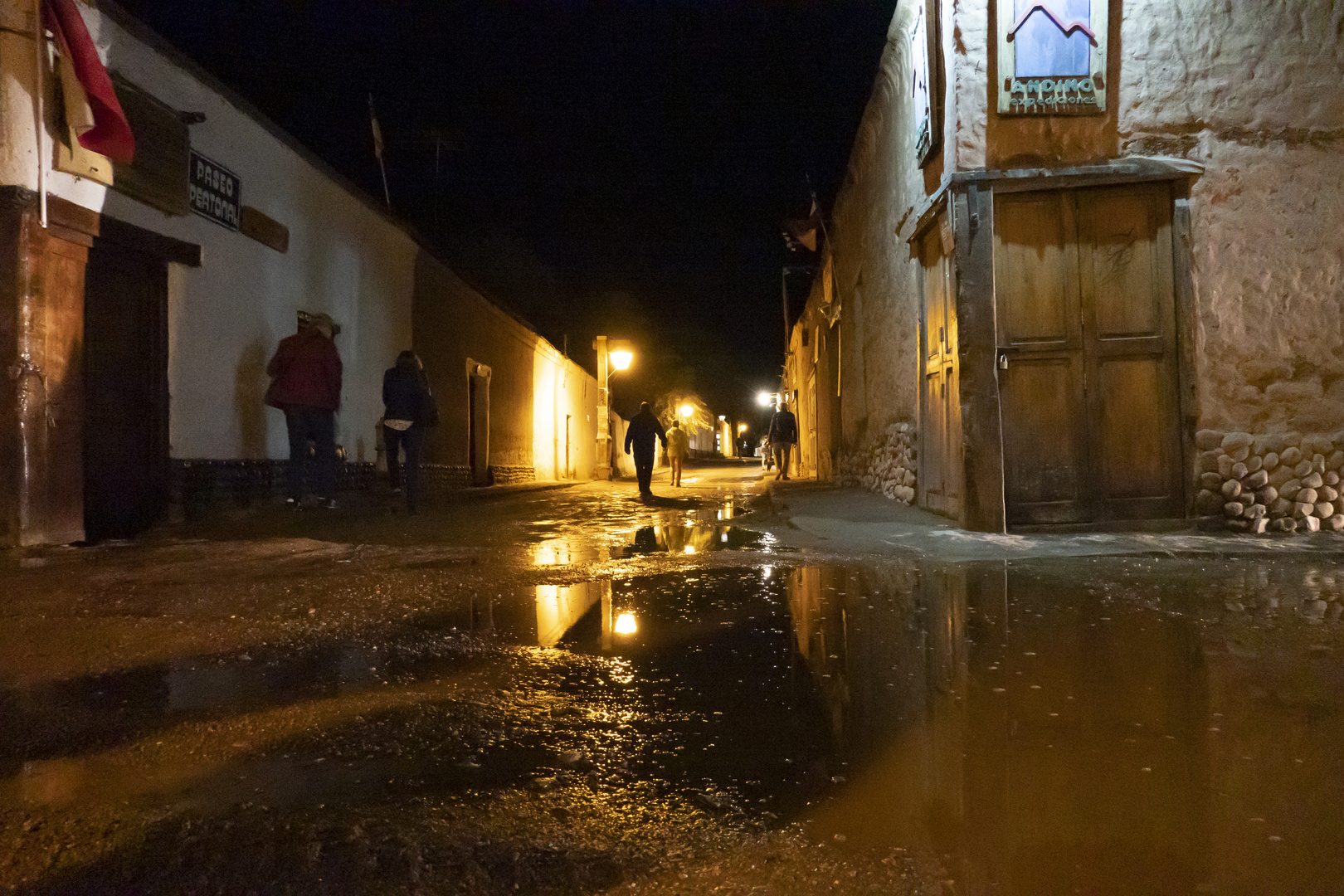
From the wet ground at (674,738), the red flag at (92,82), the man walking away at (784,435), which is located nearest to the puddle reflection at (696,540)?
the wet ground at (674,738)

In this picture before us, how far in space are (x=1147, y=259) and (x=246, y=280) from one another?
7908 millimetres

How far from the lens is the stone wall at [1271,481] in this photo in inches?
218

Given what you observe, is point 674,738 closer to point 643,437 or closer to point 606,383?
point 643,437

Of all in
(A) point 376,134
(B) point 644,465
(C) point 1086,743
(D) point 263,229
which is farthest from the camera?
(A) point 376,134

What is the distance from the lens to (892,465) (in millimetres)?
8188

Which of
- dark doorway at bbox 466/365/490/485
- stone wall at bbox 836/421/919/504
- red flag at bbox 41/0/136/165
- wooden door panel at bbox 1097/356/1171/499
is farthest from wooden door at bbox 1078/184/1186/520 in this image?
dark doorway at bbox 466/365/490/485

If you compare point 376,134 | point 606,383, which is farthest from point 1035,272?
point 606,383

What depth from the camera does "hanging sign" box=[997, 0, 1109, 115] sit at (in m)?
5.64

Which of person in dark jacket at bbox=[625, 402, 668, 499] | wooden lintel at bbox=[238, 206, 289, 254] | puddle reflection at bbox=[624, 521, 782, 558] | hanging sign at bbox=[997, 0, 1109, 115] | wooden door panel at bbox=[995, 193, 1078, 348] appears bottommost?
puddle reflection at bbox=[624, 521, 782, 558]

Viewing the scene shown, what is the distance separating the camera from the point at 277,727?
2.00 meters

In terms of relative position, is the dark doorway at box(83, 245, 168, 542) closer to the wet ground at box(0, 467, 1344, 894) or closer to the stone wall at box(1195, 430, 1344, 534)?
the wet ground at box(0, 467, 1344, 894)

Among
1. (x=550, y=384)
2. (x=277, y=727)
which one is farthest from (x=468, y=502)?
(x=550, y=384)

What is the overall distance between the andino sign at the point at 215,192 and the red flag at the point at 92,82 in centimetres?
120

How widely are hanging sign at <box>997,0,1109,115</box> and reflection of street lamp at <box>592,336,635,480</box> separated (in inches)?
544
